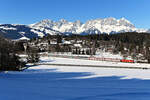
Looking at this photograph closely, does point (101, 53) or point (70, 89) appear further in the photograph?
point (101, 53)

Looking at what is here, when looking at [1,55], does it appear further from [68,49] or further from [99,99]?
[68,49]

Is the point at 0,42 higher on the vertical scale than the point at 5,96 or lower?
higher

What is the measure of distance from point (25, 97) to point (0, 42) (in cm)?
2353

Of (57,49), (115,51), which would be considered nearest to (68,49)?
(57,49)

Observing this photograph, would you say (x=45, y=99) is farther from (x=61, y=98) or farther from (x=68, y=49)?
(x=68, y=49)

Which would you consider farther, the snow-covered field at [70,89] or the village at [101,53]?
the village at [101,53]

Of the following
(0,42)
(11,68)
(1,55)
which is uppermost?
(0,42)

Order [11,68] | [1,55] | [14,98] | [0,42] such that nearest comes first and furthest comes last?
[14,98] < [0,42] < [1,55] < [11,68]

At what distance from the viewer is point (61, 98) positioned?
947 centimetres

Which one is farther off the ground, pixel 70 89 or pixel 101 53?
pixel 101 53

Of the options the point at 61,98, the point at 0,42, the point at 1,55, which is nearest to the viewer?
the point at 61,98

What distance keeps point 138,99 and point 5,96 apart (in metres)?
7.79

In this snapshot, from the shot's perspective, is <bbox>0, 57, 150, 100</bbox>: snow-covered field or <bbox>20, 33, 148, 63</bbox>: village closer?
<bbox>0, 57, 150, 100</bbox>: snow-covered field

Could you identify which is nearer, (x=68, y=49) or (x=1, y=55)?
(x=1, y=55)
